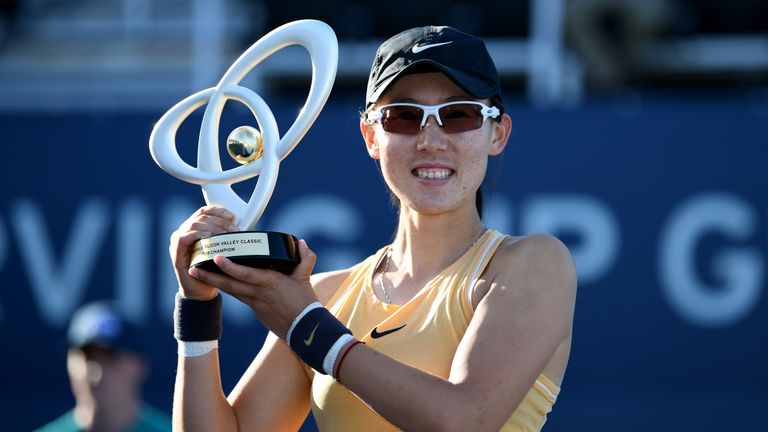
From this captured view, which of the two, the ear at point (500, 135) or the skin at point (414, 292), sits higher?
the ear at point (500, 135)

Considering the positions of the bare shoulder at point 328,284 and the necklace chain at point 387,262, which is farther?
the bare shoulder at point 328,284

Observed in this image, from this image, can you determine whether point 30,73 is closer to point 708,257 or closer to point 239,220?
point 708,257

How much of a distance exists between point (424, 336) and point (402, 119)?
0.43 metres

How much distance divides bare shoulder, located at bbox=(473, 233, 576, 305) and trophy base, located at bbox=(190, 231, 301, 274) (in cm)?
36

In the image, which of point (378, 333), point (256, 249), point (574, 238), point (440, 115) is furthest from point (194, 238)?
point (574, 238)

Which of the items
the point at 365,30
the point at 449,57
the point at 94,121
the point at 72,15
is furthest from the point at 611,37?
the point at 449,57

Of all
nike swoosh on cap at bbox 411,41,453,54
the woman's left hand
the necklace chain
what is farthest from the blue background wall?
the woman's left hand

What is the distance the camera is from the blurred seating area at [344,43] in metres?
9.25

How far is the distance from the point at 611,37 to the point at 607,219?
5.13m

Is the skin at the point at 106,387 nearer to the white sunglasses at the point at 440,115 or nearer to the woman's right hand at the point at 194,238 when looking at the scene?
the woman's right hand at the point at 194,238

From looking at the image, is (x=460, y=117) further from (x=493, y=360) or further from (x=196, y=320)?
(x=196, y=320)

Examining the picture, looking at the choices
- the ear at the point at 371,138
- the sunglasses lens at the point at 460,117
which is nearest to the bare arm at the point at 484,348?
the sunglasses lens at the point at 460,117

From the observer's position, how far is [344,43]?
8.95 meters

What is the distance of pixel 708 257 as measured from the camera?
19.5 ft
